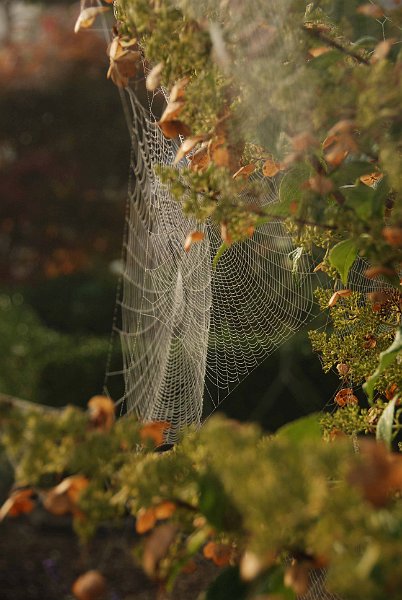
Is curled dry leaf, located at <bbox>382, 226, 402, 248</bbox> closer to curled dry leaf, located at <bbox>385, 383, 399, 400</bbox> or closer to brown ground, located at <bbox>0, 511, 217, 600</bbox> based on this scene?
curled dry leaf, located at <bbox>385, 383, 399, 400</bbox>

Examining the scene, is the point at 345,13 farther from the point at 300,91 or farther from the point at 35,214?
the point at 35,214

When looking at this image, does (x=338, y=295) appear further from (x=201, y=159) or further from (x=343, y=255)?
(x=201, y=159)

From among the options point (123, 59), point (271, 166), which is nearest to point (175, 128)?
point (123, 59)

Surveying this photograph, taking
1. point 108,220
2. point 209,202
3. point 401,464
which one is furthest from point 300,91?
point 108,220

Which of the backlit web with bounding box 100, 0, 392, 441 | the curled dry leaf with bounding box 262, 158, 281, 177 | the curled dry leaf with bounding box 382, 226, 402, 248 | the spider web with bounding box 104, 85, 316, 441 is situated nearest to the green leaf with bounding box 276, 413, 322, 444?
the curled dry leaf with bounding box 382, 226, 402, 248

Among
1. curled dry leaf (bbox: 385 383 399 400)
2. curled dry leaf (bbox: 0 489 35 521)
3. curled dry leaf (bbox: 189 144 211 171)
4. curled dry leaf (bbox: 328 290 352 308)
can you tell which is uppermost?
curled dry leaf (bbox: 189 144 211 171)

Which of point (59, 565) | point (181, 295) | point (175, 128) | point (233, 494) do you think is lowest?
point (59, 565)
